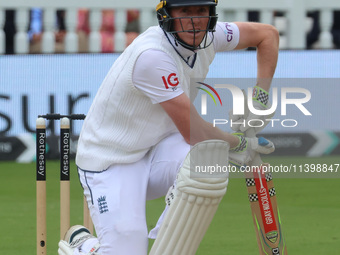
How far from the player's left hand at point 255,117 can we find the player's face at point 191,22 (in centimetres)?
51

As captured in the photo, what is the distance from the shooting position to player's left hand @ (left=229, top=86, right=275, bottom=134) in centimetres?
475

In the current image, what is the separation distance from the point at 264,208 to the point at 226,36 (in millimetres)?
912

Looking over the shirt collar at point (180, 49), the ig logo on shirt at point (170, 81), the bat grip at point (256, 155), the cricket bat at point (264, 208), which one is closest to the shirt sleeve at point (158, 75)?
the ig logo on shirt at point (170, 81)

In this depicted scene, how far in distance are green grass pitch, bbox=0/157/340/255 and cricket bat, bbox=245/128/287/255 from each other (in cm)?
108

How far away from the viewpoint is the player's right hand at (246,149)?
464 centimetres

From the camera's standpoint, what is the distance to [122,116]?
457cm

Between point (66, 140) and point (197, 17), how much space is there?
3.79 feet

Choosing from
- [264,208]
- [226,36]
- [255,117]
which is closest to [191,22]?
[226,36]

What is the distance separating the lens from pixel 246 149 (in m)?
4.70

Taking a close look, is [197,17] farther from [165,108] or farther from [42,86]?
[42,86]

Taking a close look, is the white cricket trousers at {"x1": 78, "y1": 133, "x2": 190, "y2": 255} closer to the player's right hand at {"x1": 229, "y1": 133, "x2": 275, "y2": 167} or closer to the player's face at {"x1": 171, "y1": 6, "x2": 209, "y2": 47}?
the player's right hand at {"x1": 229, "y1": 133, "x2": 275, "y2": 167}

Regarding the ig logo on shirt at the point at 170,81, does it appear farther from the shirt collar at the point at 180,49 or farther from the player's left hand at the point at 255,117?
the player's left hand at the point at 255,117

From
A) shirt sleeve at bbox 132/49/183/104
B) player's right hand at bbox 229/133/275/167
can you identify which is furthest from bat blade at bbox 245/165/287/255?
shirt sleeve at bbox 132/49/183/104

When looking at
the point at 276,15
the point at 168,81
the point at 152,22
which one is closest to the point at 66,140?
the point at 168,81
